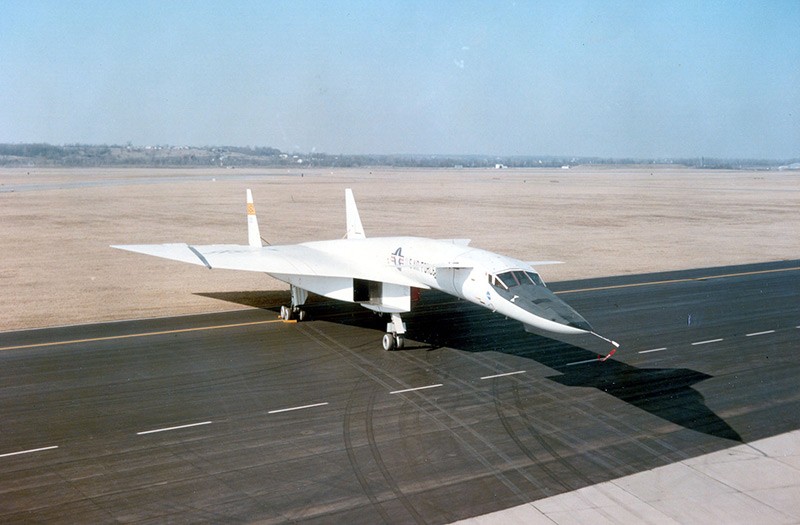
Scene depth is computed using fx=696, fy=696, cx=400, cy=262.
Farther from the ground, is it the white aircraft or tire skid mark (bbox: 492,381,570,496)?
the white aircraft

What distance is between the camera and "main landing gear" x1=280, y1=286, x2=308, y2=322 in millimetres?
25234

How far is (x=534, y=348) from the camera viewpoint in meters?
22.2

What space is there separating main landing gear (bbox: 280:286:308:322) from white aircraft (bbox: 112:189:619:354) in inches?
1.4

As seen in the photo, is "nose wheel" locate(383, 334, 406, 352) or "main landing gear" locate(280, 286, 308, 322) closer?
"nose wheel" locate(383, 334, 406, 352)

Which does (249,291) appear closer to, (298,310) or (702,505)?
(298,310)

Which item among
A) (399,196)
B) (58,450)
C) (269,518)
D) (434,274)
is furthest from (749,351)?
(399,196)

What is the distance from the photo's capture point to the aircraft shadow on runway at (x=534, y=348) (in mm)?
16875

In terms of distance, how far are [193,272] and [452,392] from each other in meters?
22.2

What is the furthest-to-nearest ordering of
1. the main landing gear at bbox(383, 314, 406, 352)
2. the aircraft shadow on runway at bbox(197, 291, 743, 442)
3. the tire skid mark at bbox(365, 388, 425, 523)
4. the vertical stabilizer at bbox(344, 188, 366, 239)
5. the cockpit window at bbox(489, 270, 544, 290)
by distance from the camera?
the vertical stabilizer at bbox(344, 188, 366, 239) < the main landing gear at bbox(383, 314, 406, 352) < the cockpit window at bbox(489, 270, 544, 290) < the aircraft shadow on runway at bbox(197, 291, 743, 442) < the tire skid mark at bbox(365, 388, 425, 523)

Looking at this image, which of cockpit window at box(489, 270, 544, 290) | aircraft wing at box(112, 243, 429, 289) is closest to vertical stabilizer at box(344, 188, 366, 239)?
aircraft wing at box(112, 243, 429, 289)

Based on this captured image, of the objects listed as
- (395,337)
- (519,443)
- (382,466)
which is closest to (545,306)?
(519,443)

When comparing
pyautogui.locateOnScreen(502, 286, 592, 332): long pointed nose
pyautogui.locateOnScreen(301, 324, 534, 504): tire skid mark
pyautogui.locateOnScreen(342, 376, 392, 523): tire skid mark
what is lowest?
pyautogui.locateOnScreen(342, 376, 392, 523): tire skid mark

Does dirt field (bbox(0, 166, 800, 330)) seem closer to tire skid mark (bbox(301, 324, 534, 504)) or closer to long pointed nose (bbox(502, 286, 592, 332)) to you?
tire skid mark (bbox(301, 324, 534, 504))

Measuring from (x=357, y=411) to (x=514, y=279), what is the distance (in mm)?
5575
